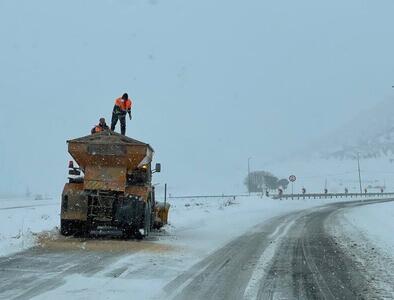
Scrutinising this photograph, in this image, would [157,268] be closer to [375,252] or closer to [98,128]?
[375,252]

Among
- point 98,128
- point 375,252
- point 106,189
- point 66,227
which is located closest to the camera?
point 375,252

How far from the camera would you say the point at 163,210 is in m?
17.7

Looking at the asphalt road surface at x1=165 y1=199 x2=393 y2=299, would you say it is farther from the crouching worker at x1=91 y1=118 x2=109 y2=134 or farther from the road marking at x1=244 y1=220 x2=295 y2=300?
the crouching worker at x1=91 y1=118 x2=109 y2=134

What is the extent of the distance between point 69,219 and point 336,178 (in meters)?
148

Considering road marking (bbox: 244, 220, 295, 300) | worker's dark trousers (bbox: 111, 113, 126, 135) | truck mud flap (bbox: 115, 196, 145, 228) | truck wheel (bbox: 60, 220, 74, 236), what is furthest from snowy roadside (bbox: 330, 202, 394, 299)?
truck wheel (bbox: 60, 220, 74, 236)

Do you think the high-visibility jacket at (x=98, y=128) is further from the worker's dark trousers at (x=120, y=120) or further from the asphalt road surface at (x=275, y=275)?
the asphalt road surface at (x=275, y=275)

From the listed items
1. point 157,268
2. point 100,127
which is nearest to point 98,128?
point 100,127

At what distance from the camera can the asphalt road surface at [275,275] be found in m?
7.21

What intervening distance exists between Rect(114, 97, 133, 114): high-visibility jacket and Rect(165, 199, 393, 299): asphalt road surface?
5.39m

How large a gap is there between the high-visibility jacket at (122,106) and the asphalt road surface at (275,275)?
5395 mm

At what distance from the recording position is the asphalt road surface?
721cm

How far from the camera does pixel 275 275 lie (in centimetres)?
868

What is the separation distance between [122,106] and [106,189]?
2.88 metres

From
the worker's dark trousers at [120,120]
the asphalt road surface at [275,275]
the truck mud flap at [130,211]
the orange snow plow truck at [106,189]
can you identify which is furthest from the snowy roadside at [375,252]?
the worker's dark trousers at [120,120]
